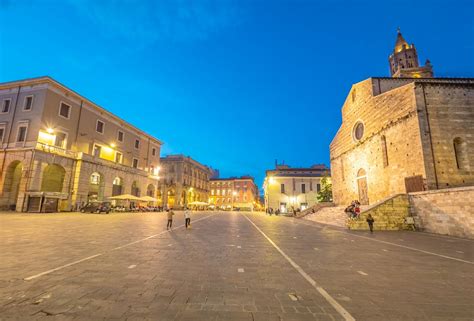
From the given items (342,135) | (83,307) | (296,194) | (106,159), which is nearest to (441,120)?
(342,135)

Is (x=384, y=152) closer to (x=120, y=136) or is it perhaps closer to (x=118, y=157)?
(x=118, y=157)

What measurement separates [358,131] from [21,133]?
4193 centimetres

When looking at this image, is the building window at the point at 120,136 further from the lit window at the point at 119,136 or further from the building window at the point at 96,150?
the building window at the point at 96,150

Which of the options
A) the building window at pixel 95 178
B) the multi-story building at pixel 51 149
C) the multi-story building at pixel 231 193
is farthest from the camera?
the multi-story building at pixel 231 193

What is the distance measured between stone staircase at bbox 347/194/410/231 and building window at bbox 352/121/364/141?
12.2 m

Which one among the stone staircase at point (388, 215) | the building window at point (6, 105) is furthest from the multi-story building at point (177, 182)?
the stone staircase at point (388, 215)

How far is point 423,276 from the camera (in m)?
5.44

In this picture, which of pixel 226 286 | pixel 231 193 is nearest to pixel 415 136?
pixel 226 286

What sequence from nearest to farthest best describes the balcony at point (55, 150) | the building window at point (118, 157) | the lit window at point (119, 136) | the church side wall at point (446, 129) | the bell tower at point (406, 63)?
the church side wall at point (446, 129) < the balcony at point (55, 150) < the building window at point (118, 157) < the lit window at point (119, 136) < the bell tower at point (406, 63)

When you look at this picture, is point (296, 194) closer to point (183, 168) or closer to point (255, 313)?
point (183, 168)

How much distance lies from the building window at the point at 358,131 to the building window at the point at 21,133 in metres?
40.7

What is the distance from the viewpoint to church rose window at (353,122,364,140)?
2870 cm

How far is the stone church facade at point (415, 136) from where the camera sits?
18.2 meters

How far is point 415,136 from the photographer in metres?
19.1
